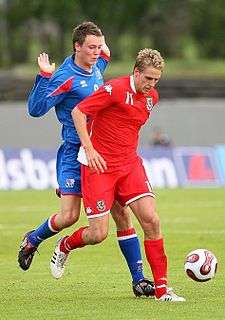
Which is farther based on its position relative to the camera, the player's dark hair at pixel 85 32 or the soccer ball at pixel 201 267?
the player's dark hair at pixel 85 32

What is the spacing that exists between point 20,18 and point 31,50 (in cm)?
203

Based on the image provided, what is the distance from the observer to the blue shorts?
12.0 metres

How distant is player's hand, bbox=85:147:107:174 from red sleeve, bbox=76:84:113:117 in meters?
0.34

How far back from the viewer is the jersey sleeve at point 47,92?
11.9m

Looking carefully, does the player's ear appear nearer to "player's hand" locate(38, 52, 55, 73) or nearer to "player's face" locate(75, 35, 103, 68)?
"player's face" locate(75, 35, 103, 68)

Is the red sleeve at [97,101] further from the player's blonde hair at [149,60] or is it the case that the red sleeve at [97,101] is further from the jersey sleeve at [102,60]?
the jersey sleeve at [102,60]

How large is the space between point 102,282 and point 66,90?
7.22 feet

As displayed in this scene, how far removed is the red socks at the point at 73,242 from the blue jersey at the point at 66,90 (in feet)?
2.89

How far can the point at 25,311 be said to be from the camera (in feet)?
35.5

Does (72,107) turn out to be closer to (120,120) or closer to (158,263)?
(120,120)

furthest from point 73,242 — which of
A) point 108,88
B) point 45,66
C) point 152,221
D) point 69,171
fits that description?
point 45,66

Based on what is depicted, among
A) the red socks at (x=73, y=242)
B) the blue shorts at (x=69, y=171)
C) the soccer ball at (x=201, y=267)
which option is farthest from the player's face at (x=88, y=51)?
the soccer ball at (x=201, y=267)

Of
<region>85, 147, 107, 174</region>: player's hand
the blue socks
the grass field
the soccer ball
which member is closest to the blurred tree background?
the grass field

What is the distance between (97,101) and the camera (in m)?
11.2
